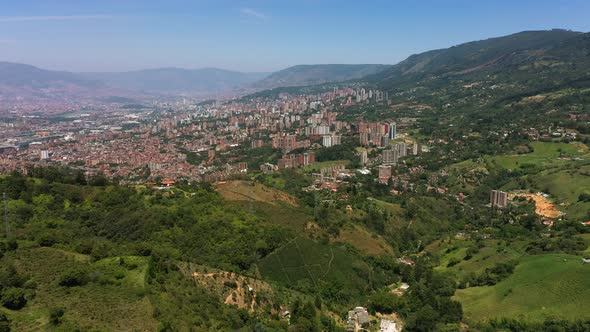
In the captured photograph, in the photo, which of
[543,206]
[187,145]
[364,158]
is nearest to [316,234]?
[543,206]

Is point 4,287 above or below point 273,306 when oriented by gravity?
above

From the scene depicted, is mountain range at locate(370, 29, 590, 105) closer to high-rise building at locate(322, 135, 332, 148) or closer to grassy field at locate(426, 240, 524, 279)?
high-rise building at locate(322, 135, 332, 148)

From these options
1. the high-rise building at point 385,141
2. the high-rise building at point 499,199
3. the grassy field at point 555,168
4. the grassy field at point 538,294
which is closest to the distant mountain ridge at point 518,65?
the grassy field at point 555,168

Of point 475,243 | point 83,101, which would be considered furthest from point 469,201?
point 83,101

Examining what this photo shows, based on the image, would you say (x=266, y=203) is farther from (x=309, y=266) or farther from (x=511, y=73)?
(x=511, y=73)

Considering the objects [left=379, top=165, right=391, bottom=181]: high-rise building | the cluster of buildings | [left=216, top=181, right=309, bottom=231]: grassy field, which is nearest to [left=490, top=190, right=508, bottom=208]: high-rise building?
[left=379, top=165, right=391, bottom=181]: high-rise building

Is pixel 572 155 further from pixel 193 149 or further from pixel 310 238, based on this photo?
pixel 193 149
